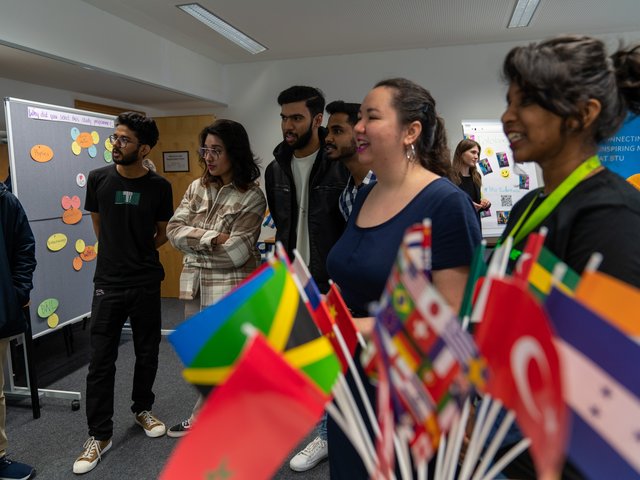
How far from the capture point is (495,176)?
5016mm

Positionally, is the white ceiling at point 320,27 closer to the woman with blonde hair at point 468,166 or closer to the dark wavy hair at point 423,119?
the woman with blonde hair at point 468,166

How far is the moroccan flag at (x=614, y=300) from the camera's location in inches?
18.9

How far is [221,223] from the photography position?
2.30 metres

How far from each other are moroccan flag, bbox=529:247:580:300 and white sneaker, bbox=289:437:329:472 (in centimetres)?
194

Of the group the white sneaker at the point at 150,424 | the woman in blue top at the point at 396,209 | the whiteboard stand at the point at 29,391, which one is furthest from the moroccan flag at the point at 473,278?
the whiteboard stand at the point at 29,391

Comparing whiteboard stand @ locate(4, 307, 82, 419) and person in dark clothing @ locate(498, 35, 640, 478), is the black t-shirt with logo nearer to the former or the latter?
whiteboard stand @ locate(4, 307, 82, 419)

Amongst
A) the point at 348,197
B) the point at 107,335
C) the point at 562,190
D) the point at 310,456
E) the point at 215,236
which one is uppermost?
the point at 562,190

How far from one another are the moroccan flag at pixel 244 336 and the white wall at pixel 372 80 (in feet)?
16.5

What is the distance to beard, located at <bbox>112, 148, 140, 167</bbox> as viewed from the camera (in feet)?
7.86

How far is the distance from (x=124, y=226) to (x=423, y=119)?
1680 millimetres

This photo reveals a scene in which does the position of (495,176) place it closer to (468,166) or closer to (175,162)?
(468,166)

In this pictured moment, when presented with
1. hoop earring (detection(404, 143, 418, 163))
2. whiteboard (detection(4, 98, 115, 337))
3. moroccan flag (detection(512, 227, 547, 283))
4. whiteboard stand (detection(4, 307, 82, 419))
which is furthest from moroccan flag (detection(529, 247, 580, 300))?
whiteboard (detection(4, 98, 115, 337))

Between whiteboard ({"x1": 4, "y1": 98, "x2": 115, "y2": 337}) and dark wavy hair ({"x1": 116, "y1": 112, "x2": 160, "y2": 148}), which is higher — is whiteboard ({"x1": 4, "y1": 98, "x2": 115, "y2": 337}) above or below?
below

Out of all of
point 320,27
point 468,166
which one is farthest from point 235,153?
point 468,166
